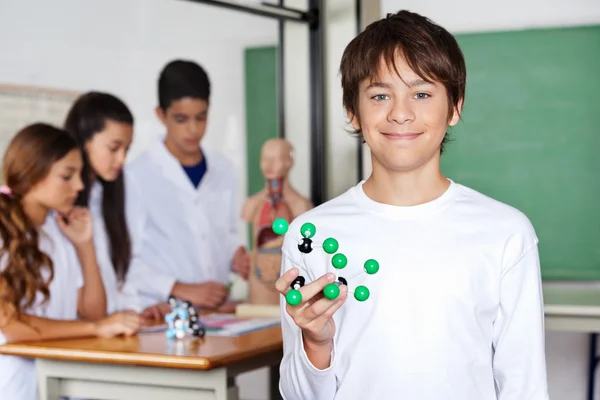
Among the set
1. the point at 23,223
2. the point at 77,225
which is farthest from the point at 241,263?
the point at 23,223

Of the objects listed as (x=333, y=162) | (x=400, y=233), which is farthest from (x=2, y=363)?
(x=333, y=162)

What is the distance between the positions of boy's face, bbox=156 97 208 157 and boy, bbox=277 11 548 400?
1634 mm

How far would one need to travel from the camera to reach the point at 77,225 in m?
2.72

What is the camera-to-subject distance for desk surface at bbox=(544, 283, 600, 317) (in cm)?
311

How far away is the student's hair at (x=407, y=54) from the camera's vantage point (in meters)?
1.53

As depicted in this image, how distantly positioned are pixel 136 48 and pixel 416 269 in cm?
175

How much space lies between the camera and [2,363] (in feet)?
Result: 8.13

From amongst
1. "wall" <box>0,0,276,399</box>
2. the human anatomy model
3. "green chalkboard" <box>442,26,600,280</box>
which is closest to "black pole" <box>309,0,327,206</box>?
"wall" <box>0,0,276,399</box>

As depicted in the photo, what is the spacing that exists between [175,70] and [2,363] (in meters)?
1.14

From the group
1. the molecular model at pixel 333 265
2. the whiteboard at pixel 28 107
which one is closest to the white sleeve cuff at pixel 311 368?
the molecular model at pixel 333 265

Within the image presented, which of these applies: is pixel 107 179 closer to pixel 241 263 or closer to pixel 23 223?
pixel 23 223

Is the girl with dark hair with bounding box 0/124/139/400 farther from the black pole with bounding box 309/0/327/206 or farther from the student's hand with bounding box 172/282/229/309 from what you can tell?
the black pole with bounding box 309/0/327/206

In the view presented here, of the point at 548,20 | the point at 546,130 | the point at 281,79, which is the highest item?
the point at 548,20

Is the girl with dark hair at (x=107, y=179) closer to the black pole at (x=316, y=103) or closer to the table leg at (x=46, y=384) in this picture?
the table leg at (x=46, y=384)
